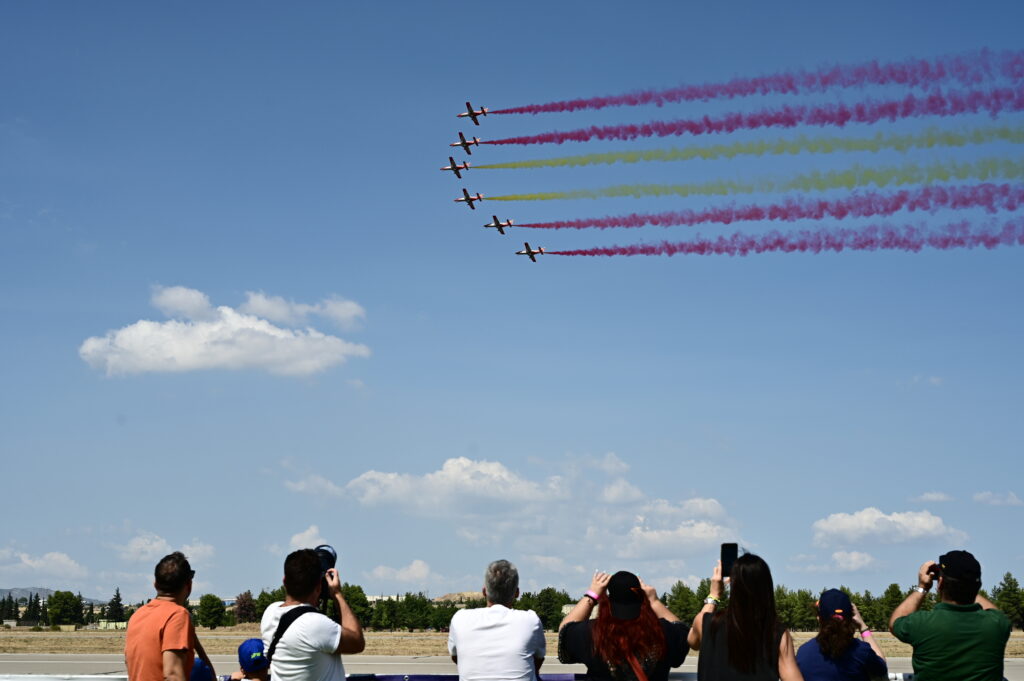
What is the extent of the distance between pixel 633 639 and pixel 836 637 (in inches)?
75.5

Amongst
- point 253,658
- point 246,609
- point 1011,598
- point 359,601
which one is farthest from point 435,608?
point 253,658

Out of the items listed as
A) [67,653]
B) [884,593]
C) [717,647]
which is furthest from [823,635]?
[884,593]

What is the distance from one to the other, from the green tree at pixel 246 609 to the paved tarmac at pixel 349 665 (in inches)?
2986

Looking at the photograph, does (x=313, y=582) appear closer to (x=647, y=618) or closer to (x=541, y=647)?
(x=541, y=647)

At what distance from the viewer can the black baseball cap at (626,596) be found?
6895mm

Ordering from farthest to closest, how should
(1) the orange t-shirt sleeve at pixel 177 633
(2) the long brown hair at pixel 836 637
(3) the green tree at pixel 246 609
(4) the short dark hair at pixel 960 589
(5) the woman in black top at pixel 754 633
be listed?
(3) the green tree at pixel 246 609 → (2) the long brown hair at pixel 836 637 → (1) the orange t-shirt sleeve at pixel 177 633 → (4) the short dark hair at pixel 960 589 → (5) the woman in black top at pixel 754 633

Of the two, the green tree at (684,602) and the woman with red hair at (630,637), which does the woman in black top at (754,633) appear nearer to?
the woman with red hair at (630,637)

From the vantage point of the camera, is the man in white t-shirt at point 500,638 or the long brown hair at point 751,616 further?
the man in white t-shirt at point 500,638

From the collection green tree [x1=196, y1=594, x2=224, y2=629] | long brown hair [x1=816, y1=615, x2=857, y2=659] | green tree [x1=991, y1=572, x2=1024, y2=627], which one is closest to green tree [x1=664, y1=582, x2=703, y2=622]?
green tree [x1=991, y1=572, x2=1024, y2=627]

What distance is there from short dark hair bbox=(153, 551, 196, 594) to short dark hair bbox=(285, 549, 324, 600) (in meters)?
1.03

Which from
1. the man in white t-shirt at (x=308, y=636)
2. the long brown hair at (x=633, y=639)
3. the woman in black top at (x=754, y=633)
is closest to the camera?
the woman in black top at (x=754, y=633)

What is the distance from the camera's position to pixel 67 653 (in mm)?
47625

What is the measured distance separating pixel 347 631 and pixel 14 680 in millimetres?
3515

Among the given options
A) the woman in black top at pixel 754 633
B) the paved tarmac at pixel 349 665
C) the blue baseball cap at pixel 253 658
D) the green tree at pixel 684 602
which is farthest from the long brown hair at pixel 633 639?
the green tree at pixel 684 602
